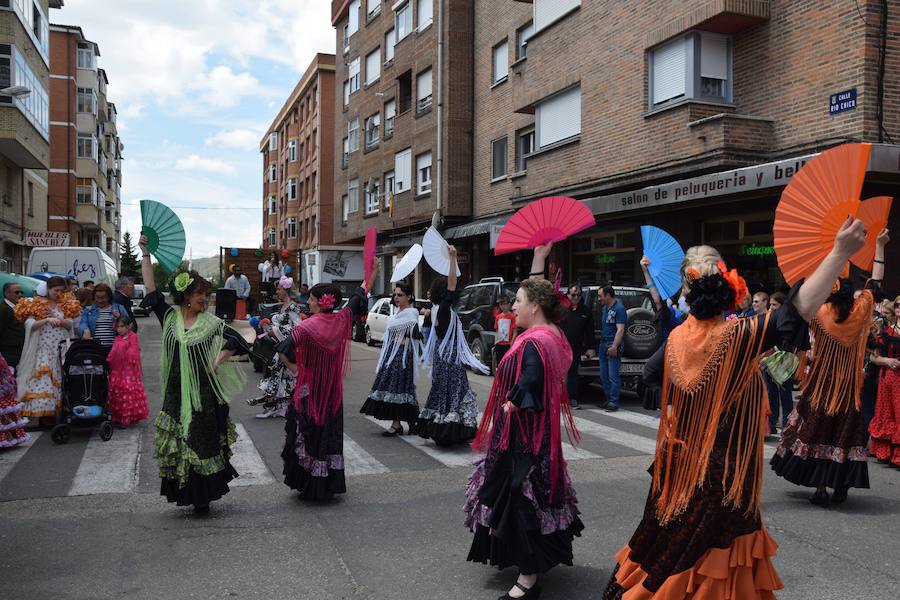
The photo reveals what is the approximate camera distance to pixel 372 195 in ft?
112

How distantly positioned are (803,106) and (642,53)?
3.76 meters

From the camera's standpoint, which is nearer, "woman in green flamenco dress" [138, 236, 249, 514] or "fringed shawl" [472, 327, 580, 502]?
"fringed shawl" [472, 327, 580, 502]

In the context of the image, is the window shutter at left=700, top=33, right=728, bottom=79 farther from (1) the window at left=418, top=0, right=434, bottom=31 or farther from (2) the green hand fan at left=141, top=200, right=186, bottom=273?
(1) the window at left=418, top=0, right=434, bottom=31

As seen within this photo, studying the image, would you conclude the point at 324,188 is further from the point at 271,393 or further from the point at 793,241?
the point at 793,241

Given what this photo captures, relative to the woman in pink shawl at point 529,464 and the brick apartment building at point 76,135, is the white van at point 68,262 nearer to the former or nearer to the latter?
the woman in pink shawl at point 529,464

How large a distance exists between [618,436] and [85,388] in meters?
6.10

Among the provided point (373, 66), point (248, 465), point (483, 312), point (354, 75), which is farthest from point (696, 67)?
point (354, 75)

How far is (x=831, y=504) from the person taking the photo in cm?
619

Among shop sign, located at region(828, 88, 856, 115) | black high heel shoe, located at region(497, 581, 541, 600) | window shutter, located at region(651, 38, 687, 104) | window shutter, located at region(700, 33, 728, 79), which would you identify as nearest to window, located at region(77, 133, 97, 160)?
window shutter, located at region(651, 38, 687, 104)

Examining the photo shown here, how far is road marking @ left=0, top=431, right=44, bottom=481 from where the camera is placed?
23.7ft

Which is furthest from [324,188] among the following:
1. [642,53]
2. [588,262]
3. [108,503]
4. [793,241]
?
[793,241]

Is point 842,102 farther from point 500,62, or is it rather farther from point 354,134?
point 354,134

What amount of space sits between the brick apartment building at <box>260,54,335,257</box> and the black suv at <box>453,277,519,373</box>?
82.9 ft

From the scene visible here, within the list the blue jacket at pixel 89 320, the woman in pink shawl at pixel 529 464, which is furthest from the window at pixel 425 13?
the woman in pink shawl at pixel 529 464
